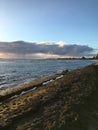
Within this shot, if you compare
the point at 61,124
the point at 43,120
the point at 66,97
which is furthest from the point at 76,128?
the point at 66,97

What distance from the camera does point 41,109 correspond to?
1259cm

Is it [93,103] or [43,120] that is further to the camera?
[93,103]

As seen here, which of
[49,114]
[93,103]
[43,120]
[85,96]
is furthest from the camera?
[85,96]

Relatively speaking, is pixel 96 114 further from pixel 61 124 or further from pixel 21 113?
pixel 21 113

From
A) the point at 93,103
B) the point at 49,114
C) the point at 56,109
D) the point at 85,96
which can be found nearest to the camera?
the point at 49,114

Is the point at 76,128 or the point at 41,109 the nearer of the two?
the point at 76,128

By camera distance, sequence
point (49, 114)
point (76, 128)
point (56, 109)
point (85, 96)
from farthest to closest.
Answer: point (85, 96)
point (56, 109)
point (49, 114)
point (76, 128)

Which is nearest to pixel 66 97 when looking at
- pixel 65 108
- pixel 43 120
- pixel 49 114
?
pixel 65 108

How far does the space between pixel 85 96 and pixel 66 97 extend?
1.34 metres

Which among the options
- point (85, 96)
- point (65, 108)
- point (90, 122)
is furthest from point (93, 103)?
point (90, 122)

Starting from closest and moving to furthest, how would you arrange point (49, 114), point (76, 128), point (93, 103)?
1. point (76, 128)
2. point (49, 114)
3. point (93, 103)

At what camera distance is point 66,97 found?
50.3 feet

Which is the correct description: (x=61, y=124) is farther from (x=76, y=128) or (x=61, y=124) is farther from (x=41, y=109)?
(x=41, y=109)

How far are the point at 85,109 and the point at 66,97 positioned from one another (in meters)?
2.91
